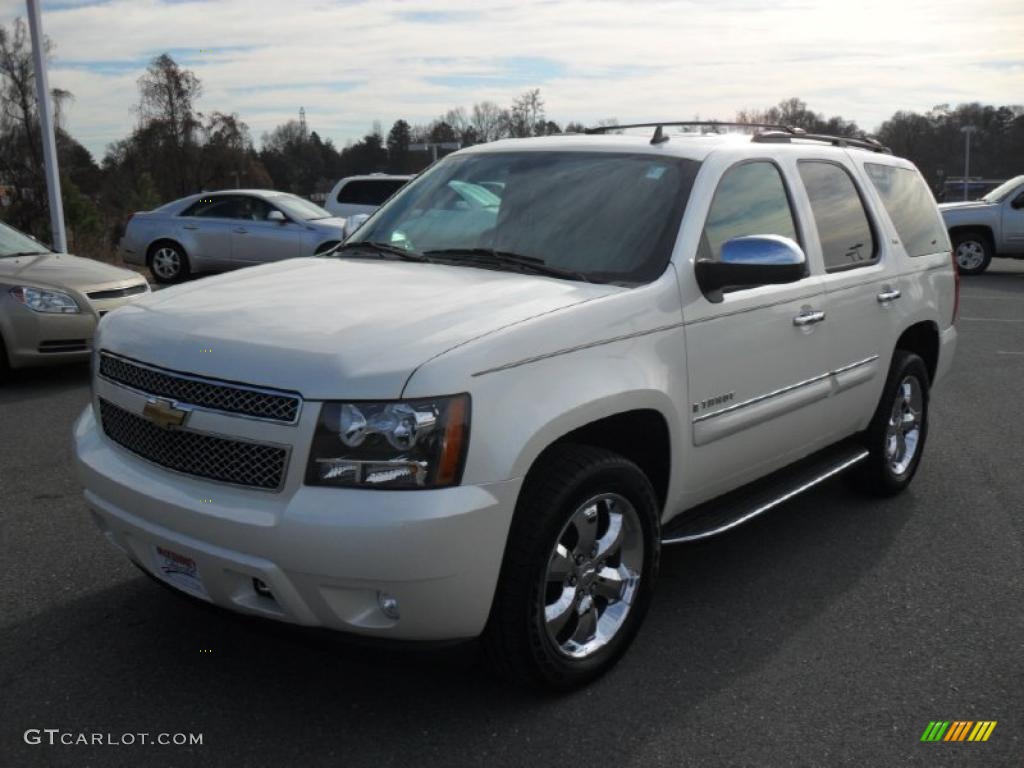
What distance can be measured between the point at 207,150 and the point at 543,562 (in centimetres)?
6211

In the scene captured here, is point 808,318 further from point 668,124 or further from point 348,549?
point 348,549

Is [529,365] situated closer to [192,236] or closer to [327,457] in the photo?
[327,457]

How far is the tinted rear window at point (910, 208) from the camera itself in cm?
536

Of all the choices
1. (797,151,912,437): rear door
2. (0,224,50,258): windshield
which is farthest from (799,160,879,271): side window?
(0,224,50,258): windshield

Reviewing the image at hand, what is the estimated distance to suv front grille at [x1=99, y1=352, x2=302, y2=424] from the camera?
9.41 feet

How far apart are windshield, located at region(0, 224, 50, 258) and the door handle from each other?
7.48m

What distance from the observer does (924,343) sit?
5.78 metres

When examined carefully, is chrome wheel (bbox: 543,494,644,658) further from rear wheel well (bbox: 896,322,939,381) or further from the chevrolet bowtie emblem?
rear wheel well (bbox: 896,322,939,381)

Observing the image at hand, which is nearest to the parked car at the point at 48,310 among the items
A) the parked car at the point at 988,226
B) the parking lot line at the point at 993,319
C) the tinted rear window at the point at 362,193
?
the parking lot line at the point at 993,319

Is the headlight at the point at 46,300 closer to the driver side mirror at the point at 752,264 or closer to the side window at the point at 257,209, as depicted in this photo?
the driver side mirror at the point at 752,264

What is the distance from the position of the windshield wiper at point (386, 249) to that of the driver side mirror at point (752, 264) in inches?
45.4

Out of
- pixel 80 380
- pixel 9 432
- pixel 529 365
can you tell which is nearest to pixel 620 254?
pixel 529 365

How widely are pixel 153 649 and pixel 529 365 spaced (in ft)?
5.77

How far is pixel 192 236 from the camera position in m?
16.8
